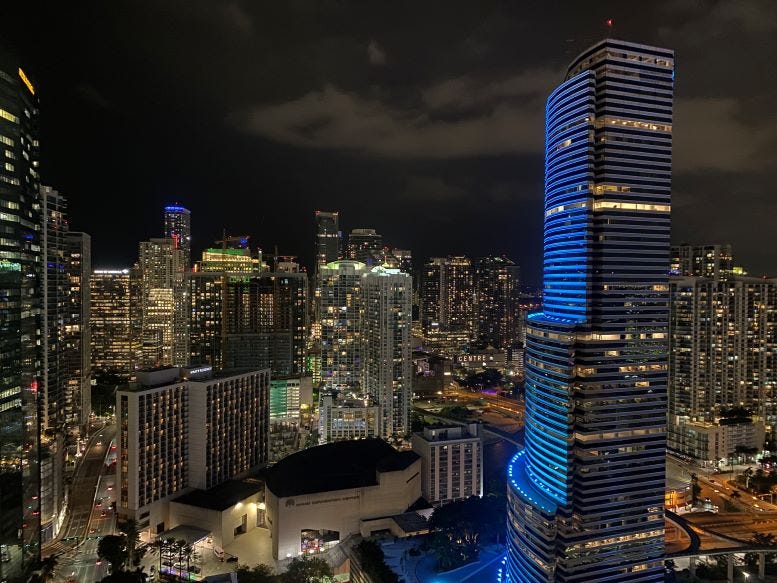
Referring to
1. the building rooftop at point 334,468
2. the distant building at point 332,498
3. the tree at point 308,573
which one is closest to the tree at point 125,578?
the tree at point 308,573

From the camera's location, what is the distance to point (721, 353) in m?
62.1

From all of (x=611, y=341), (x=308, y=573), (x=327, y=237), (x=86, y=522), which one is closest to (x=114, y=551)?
(x=308, y=573)

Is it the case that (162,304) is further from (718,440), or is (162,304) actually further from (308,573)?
(718,440)

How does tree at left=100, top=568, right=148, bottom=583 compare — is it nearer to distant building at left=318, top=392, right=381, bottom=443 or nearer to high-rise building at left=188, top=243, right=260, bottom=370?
distant building at left=318, top=392, right=381, bottom=443

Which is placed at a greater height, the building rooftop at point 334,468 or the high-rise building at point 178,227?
the high-rise building at point 178,227

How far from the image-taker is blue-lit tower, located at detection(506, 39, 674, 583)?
28.0 m

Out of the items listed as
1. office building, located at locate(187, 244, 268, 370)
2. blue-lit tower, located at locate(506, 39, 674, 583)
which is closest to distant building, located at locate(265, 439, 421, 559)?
blue-lit tower, located at locate(506, 39, 674, 583)

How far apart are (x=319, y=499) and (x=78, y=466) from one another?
31796mm

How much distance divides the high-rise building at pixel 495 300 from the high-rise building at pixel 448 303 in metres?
1.76

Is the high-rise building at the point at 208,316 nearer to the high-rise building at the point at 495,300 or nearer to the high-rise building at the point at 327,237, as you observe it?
the high-rise building at the point at 327,237

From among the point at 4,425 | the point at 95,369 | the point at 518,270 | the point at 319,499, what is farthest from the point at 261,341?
the point at 518,270

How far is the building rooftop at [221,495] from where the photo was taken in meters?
42.2

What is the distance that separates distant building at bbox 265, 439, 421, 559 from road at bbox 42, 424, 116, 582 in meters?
12.5

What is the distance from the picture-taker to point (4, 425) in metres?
27.5
